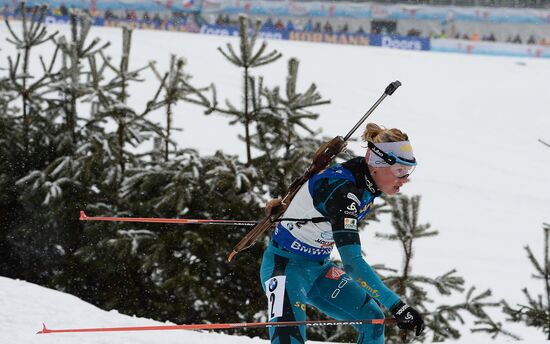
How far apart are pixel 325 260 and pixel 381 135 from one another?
87 cm

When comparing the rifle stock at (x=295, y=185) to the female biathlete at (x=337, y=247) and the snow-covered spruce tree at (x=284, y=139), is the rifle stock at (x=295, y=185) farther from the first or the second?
the snow-covered spruce tree at (x=284, y=139)

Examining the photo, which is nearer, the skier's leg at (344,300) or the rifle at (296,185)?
the skier's leg at (344,300)

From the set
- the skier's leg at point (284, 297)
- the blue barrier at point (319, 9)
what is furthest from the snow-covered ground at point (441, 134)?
the blue barrier at point (319, 9)

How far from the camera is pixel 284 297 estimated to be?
14.7 feet

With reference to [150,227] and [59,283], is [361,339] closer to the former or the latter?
[150,227]

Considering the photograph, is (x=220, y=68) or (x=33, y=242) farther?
(x=220, y=68)

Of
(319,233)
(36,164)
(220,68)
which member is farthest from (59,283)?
(220,68)

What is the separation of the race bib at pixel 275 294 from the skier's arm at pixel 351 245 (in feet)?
1.60

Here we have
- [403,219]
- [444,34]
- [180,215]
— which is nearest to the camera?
[403,219]

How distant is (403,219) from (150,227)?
320cm

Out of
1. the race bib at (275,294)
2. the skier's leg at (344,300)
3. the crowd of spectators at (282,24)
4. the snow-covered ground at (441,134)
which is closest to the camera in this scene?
the race bib at (275,294)

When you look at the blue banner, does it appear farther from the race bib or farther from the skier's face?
the race bib

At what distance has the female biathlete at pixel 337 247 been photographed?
420cm

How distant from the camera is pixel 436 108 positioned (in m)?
32.0
